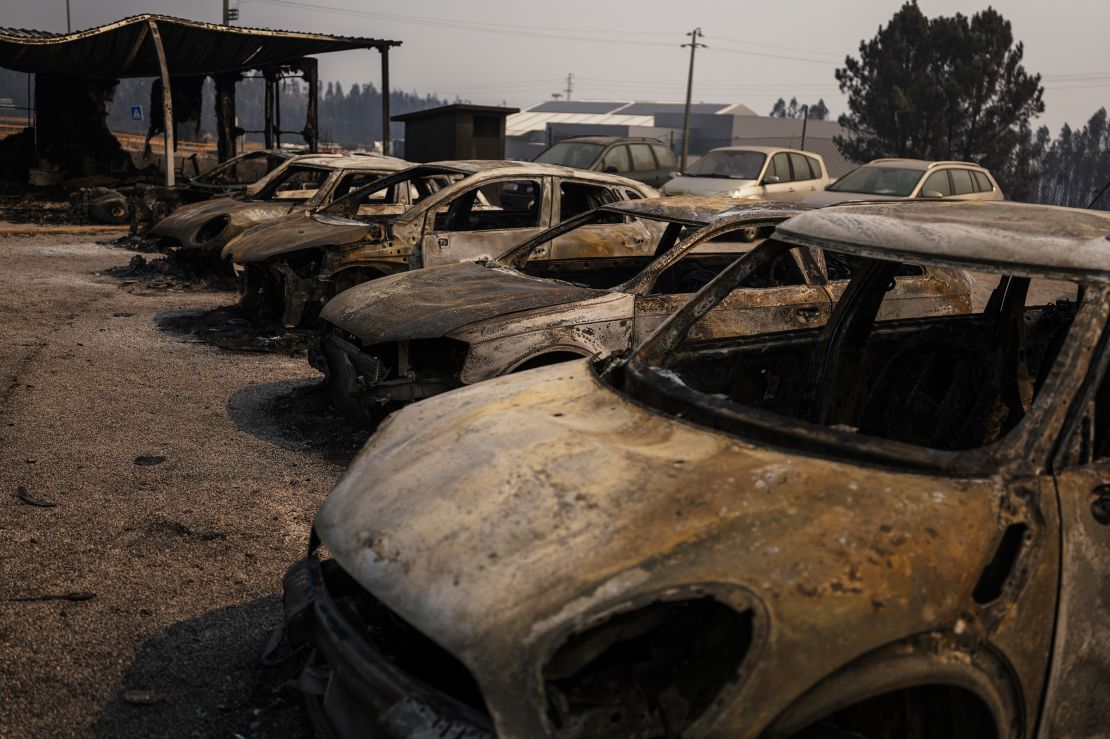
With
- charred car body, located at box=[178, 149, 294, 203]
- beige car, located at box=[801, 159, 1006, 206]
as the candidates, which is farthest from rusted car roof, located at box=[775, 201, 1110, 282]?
beige car, located at box=[801, 159, 1006, 206]

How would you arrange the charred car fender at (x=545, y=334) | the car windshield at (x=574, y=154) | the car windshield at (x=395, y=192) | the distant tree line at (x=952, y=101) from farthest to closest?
the distant tree line at (x=952, y=101) → the car windshield at (x=574, y=154) → the car windshield at (x=395, y=192) → the charred car fender at (x=545, y=334)

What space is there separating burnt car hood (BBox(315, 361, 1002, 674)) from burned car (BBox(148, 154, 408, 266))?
28.2 feet

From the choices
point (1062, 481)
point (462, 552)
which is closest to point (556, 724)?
point (462, 552)

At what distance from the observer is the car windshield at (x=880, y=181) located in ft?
49.5

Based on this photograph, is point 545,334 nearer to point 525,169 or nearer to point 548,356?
point 548,356

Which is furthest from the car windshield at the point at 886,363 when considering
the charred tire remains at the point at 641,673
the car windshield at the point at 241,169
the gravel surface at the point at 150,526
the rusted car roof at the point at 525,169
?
the car windshield at the point at 241,169

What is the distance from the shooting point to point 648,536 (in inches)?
83.7

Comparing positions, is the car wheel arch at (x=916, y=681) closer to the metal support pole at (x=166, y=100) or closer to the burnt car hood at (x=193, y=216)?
the burnt car hood at (x=193, y=216)

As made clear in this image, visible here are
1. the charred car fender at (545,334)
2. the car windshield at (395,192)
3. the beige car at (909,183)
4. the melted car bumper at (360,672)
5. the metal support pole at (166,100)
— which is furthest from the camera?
the metal support pole at (166,100)

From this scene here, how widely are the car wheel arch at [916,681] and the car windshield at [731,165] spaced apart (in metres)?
15.0

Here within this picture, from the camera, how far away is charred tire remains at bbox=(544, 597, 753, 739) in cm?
195

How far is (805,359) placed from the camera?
4.04 meters

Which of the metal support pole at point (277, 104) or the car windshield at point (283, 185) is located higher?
the metal support pole at point (277, 104)

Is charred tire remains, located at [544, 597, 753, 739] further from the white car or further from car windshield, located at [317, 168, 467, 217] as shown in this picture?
the white car
